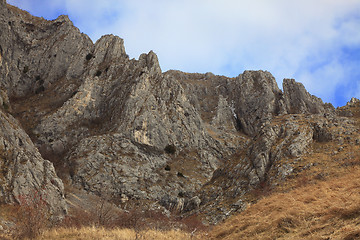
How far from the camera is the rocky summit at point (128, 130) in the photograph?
31.6 metres

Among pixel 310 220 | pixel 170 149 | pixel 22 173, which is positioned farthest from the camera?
pixel 170 149

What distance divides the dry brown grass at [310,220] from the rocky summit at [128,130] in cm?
1097

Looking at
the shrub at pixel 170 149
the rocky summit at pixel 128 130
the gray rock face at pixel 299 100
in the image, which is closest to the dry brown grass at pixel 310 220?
the rocky summit at pixel 128 130

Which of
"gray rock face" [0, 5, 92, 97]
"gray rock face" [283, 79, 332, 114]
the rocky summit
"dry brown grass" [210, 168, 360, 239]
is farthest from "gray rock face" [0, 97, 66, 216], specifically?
"gray rock face" [283, 79, 332, 114]

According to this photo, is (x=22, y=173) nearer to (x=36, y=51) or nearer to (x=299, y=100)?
(x=36, y=51)

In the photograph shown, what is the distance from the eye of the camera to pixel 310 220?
12.2 m

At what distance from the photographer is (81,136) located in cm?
5941

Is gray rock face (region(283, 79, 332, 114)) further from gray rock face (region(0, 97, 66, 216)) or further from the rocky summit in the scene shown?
gray rock face (region(0, 97, 66, 216))

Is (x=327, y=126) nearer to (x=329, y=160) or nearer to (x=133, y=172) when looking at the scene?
(x=329, y=160)

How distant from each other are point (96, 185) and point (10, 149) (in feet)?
64.8

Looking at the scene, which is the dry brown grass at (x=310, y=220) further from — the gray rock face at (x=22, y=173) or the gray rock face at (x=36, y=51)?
the gray rock face at (x=36, y=51)

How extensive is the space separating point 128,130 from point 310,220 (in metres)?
49.8

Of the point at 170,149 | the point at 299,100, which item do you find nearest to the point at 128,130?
the point at 170,149

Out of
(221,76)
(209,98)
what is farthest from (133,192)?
(221,76)
